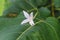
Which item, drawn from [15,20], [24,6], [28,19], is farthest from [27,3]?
[28,19]

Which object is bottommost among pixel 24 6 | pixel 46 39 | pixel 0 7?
pixel 46 39

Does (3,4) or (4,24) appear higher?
(3,4)

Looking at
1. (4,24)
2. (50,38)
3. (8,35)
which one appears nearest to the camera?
(8,35)

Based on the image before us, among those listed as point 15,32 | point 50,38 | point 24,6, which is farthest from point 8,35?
point 24,6

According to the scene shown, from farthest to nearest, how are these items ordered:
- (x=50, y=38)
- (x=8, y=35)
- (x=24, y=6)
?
(x=24, y=6), (x=50, y=38), (x=8, y=35)

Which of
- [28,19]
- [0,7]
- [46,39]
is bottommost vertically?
[46,39]

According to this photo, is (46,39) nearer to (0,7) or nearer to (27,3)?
(27,3)

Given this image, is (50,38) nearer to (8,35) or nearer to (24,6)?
(8,35)

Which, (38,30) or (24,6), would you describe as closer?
(38,30)

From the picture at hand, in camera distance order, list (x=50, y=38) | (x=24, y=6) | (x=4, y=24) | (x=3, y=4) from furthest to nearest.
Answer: (x=3, y=4), (x=24, y=6), (x=4, y=24), (x=50, y=38)
